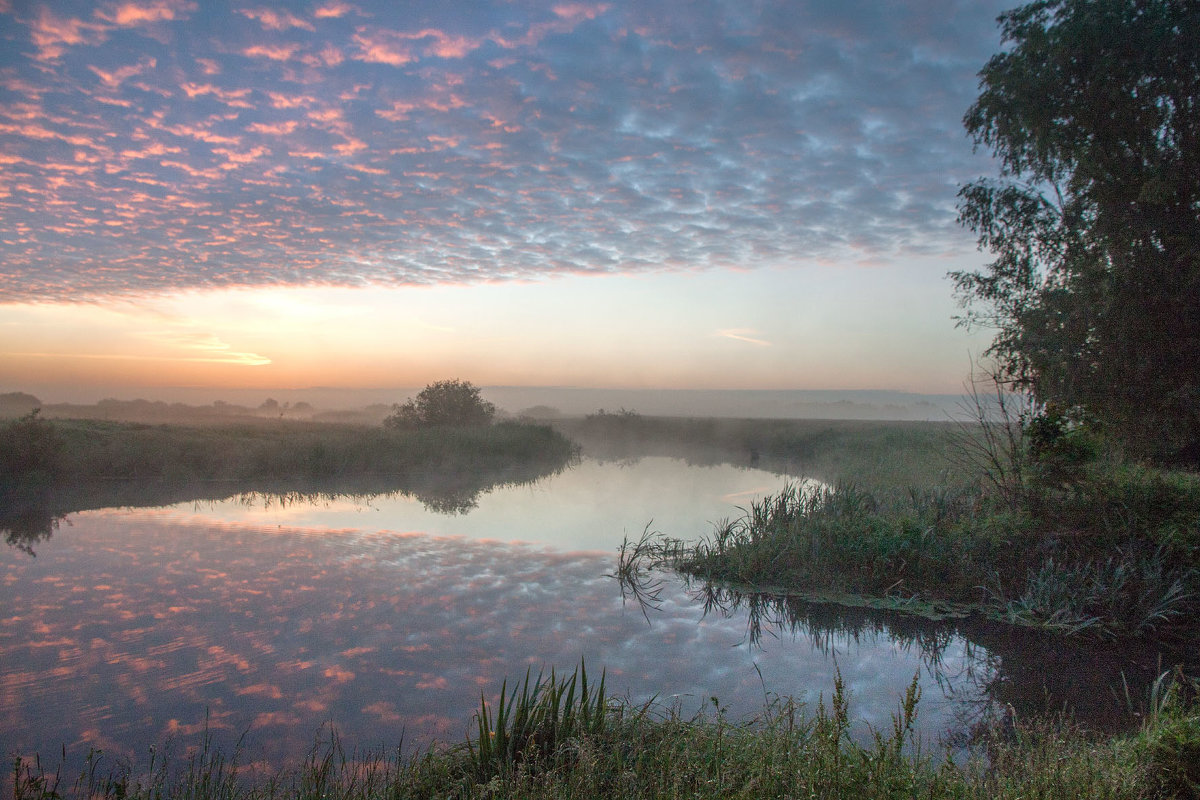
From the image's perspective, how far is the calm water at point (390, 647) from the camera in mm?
5352

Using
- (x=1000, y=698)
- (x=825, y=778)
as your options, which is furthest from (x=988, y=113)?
(x=825, y=778)

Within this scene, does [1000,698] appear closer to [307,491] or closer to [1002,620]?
[1002,620]

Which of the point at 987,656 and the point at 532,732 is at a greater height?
the point at 532,732

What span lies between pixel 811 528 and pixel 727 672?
14.5 feet

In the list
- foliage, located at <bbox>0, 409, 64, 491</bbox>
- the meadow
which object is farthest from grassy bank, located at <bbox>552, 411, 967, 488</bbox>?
foliage, located at <bbox>0, 409, 64, 491</bbox>

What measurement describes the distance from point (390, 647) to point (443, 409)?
89.3 feet

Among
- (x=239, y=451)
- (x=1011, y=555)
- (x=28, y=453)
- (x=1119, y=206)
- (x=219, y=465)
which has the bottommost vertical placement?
(x=219, y=465)

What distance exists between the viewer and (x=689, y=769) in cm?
347

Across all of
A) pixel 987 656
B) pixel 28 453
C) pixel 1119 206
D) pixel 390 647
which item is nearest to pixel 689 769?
pixel 390 647

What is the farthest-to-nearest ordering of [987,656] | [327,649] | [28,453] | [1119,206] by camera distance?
[28,453] < [1119,206] < [987,656] < [327,649]

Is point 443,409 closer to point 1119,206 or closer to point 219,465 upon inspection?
point 219,465

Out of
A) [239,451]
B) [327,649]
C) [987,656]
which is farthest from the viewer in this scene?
[239,451]

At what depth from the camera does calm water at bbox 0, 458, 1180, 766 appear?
17.6 feet

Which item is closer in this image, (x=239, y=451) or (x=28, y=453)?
(x=28, y=453)
